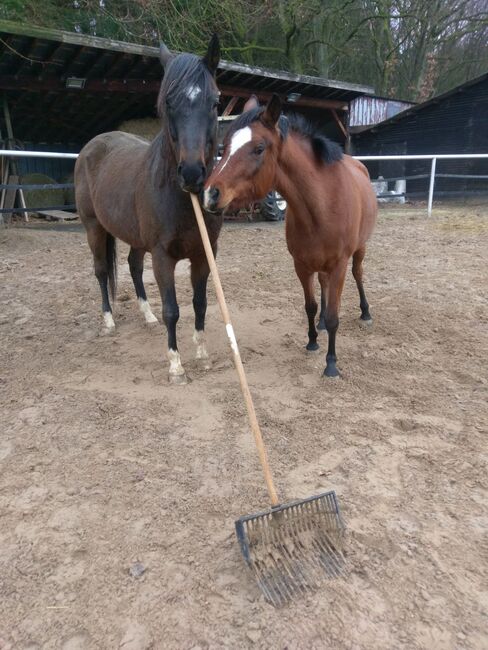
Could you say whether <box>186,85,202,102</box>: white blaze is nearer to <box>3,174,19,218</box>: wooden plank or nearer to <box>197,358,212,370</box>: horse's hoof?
<box>197,358,212,370</box>: horse's hoof

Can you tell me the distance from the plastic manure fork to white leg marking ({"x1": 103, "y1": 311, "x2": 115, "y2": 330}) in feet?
9.43

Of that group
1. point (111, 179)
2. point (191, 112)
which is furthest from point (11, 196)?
point (191, 112)

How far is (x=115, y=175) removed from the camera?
384 centimetres

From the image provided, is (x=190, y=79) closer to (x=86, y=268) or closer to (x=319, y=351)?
(x=319, y=351)

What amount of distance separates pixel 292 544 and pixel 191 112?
7.77ft

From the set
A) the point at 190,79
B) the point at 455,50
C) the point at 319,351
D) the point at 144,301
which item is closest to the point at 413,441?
the point at 319,351

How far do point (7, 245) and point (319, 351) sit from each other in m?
6.32

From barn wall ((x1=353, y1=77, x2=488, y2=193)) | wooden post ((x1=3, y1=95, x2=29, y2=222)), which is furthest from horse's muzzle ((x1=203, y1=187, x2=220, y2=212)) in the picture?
barn wall ((x1=353, y1=77, x2=488, y2=193))

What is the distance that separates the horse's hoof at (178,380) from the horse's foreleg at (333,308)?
1034mm

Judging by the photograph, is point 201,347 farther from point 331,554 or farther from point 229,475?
point 331,554

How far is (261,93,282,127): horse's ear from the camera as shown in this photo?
Result: 2.59 metres

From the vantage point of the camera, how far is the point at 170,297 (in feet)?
10.4

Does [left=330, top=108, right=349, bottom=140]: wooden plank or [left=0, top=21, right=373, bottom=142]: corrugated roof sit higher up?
[left=0, top=21, right=373, bottom=142]: corrugated roof

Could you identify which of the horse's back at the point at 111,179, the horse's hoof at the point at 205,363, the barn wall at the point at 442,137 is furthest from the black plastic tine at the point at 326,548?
the barn wall at the point at 442,137
